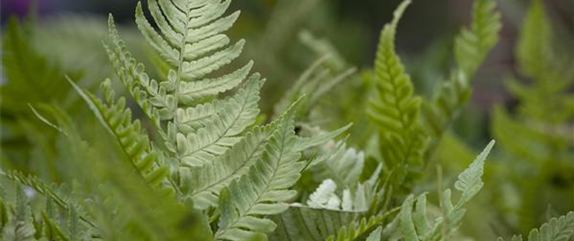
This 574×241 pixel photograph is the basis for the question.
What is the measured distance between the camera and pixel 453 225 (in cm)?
26

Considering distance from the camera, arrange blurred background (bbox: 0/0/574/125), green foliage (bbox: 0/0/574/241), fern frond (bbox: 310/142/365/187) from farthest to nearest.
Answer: blurred background (bbox: 0/0/574/125) → fern frond (bbox: 310/142/365/187) → green foliage (bbox: 0/0/574/241)

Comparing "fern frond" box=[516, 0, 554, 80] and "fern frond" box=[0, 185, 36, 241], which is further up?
"fern frond" box=[0, 185, 36, 241]

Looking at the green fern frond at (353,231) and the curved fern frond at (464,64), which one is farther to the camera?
the curved fern frond at (464,64)

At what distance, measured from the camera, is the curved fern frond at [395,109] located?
0.39 metres

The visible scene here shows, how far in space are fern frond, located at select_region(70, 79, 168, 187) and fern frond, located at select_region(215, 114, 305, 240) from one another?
3cm

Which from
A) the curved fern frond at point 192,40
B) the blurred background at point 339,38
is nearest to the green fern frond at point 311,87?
the curved fern frond at point 192,40

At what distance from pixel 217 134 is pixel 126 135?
4cm

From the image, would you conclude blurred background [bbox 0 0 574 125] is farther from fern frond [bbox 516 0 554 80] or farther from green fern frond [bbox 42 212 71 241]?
green fern frond [bbox 42 212 71 241]

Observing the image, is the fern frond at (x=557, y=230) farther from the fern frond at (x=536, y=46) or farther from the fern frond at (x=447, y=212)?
the fern frond at (x=536, y=46)

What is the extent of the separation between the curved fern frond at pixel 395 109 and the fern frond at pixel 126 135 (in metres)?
0.17

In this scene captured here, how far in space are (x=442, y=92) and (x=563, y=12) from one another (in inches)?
24.0

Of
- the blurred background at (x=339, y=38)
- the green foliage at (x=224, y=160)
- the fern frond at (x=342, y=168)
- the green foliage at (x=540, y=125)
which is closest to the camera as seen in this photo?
the green foliage at (x=224, y=160)

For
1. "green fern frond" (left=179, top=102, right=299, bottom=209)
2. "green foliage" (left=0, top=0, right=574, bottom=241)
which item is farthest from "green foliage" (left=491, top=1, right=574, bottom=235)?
"green fern frond" (left=179, top=102, right=299, bottom=209)

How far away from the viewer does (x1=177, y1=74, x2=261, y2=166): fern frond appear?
0.90 ft
